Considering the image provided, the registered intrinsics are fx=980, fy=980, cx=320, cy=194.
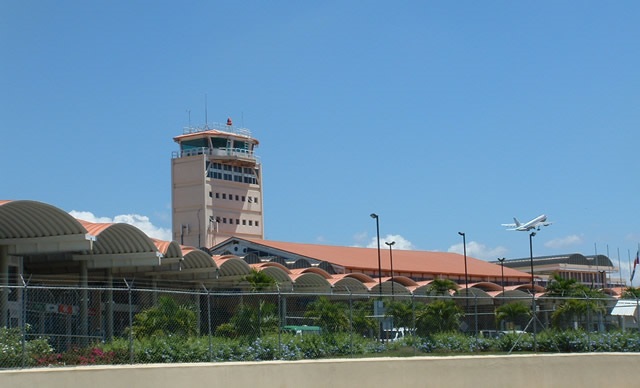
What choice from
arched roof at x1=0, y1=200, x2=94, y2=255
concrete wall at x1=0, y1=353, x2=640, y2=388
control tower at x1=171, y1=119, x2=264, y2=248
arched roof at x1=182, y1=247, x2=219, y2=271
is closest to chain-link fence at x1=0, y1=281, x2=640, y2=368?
concrete wall at x1=0, y1=353, x2=640, y2=388

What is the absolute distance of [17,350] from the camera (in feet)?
68.2

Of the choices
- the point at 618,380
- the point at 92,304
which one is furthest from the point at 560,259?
the point at 618,380

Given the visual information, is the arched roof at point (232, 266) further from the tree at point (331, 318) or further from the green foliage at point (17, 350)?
the green foliage at point (17, 350)

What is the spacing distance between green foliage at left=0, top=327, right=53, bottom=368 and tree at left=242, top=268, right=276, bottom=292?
35.6m

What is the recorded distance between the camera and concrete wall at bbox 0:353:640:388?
1961cm

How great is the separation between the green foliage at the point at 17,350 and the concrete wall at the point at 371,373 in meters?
1.29

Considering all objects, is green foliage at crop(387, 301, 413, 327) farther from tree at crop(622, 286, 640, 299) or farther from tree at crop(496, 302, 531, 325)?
tree at crop(622, 286, 640, 299)

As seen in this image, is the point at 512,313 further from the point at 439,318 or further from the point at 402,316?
the point at 439,318

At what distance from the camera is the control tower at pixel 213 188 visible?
6186 inches

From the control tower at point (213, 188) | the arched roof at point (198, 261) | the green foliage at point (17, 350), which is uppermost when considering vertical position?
the control tower at point (213, 188)

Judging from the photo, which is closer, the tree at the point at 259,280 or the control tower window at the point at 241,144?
the tree at the point at 259,280

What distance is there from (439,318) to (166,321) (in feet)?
29.7

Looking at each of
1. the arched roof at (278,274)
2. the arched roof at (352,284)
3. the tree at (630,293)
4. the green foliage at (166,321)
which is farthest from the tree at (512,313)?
the tree at (630,293)

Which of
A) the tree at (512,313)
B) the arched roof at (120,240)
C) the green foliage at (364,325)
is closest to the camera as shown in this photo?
the green foliage at (364,325)
